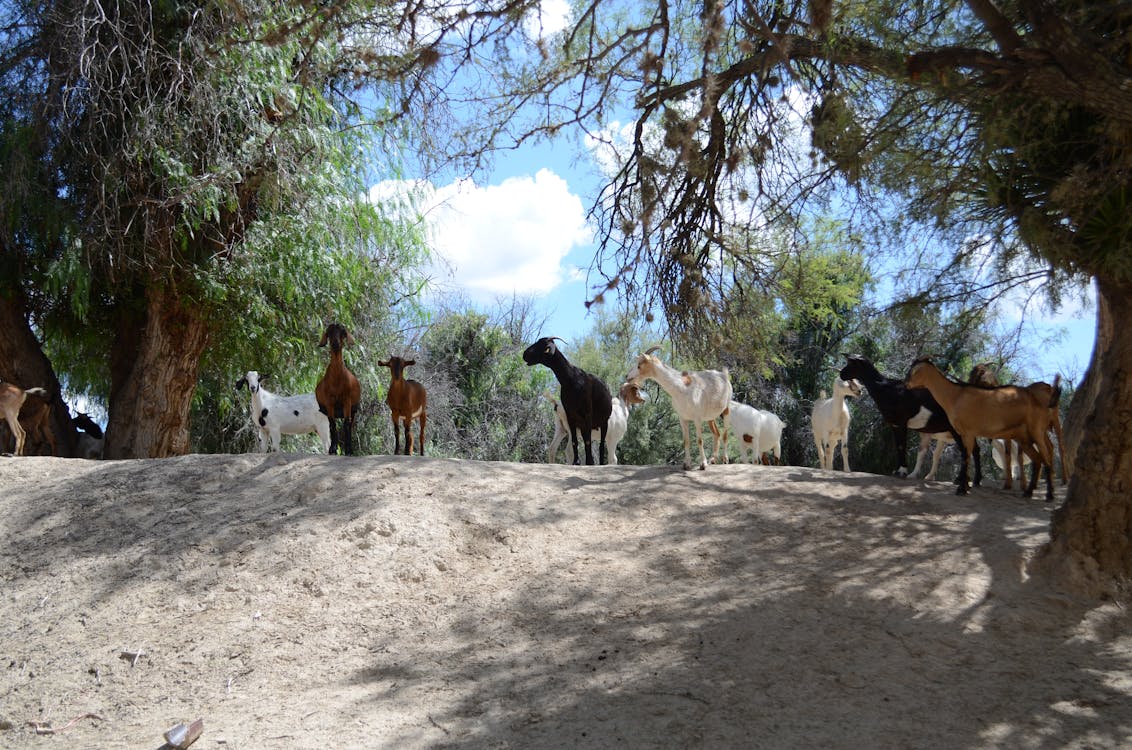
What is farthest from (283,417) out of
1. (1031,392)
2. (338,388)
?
(1031,392)

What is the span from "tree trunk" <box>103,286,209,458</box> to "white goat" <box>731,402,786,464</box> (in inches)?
305

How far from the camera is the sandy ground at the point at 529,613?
220 inches

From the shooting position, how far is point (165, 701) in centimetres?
600

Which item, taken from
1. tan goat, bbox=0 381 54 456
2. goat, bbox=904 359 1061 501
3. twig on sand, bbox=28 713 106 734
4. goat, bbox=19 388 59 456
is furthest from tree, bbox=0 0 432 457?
goat, bbox=904 359 1061 501

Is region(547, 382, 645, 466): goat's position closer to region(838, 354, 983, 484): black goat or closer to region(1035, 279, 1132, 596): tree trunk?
region(838, 354, 983, 484): black goat

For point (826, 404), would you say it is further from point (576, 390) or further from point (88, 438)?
point (88, 438)

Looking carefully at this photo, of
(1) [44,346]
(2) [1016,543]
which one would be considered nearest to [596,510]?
(2) [1016,543]

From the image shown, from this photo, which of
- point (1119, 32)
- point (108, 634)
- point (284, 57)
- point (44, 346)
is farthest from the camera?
point (44, 346)

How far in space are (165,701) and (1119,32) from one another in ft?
25.2

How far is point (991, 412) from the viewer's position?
846cm

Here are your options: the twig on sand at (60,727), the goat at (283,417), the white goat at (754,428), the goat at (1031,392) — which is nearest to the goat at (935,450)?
the goat at (1031,392)

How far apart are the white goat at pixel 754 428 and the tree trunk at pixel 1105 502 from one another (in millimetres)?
6430

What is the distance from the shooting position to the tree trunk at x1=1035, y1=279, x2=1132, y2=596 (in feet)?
23.8

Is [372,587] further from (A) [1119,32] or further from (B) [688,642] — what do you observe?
(A) [1119,32]
